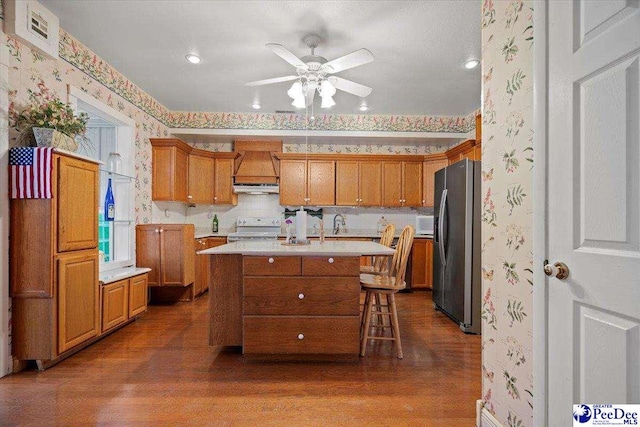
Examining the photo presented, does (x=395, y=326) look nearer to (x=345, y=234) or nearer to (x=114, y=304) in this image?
(x=114, y=304)

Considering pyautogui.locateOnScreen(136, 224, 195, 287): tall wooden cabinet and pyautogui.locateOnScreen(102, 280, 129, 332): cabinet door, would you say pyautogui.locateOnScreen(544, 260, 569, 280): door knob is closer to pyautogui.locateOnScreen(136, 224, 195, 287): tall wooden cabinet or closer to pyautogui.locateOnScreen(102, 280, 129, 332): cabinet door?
pyautogui.locateOnScreen(102, 280, 129, 332): cabinet door

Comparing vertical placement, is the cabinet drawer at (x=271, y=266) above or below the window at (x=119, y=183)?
below

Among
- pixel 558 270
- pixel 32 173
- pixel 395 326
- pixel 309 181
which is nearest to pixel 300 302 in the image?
pixel 395 326

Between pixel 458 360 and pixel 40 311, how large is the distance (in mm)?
3041

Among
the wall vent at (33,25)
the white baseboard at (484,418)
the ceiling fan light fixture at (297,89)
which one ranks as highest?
the wall vent at (33,25)

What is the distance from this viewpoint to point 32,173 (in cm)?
221

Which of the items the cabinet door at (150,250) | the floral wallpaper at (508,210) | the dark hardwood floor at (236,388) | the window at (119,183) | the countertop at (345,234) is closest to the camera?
the floral wallpaper at (508,210)

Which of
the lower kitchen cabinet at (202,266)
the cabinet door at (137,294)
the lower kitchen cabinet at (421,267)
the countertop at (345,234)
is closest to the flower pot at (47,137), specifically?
the cabinet door at (137,294)

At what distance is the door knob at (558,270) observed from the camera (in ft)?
3.61

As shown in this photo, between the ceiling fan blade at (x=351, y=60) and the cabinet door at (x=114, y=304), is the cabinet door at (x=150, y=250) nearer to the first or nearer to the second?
the cabinet door at (x=114, y=304)

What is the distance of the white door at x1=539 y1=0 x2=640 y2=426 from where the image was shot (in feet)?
3.02

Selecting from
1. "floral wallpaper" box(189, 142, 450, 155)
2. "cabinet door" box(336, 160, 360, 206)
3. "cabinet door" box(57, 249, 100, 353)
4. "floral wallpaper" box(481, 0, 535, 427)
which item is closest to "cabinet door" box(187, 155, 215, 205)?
"floral wallpaper" box(189, 142, 450, 155)

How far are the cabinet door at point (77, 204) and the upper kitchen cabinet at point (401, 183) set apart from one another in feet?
12.6

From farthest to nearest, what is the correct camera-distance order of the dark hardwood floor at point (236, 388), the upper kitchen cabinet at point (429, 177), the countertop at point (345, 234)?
the upper kitchen cabinet at point (429, 177)
the countertop at point (345, 234)
the dark hardwood floor at point (236, 388)
